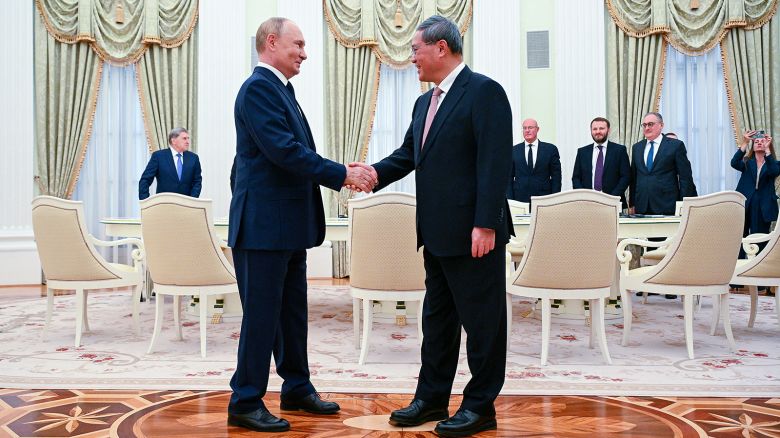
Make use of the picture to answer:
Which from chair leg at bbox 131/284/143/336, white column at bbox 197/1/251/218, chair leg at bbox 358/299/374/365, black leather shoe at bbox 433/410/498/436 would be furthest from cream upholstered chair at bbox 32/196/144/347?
white column at bbox 197/1/251/218

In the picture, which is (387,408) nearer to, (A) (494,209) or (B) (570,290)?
(A) (494,209)

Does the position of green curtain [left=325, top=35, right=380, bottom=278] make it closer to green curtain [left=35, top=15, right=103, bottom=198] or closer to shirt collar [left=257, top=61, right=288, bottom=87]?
green curtain [left=35, top=15, right=103, bottom=198]

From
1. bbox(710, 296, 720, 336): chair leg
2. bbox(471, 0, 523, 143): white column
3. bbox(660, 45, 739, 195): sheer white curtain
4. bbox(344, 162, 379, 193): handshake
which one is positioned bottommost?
bbox(710, 296, 720, 336): chair leg

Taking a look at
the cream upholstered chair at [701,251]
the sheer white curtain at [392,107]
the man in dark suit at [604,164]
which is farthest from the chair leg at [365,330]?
the sheer white curtain at [392,107]

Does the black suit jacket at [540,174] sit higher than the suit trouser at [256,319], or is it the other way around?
the black suit jacket at [540,174]

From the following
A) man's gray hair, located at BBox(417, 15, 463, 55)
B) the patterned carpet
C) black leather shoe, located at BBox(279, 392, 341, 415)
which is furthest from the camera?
the patterned carpet

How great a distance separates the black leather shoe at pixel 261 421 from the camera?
2.60 metres

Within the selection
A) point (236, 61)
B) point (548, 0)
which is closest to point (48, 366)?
point (236, 61)

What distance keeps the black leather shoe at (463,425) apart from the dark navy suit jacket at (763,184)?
5.30m

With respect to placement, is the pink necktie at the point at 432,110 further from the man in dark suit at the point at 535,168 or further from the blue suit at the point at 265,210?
the man in dark suit at the point at 535,168

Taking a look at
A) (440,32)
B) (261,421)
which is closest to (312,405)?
(261,421)

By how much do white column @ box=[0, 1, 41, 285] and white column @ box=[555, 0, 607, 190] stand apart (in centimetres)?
594

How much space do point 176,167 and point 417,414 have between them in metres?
Answer: 4.46

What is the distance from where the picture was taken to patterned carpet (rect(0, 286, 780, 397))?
3367mm
